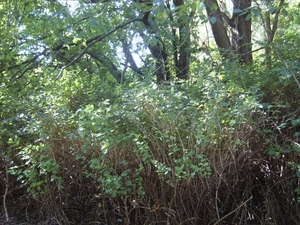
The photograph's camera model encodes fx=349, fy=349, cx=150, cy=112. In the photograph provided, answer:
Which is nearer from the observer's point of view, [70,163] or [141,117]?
[141,117]

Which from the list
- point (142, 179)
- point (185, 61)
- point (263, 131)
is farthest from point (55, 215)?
point (185, 61)

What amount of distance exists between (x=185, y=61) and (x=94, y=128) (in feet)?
14.5

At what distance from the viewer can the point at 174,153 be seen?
350 cm

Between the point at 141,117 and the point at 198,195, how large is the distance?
3.29ft

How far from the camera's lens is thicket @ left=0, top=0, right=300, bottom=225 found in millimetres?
3436

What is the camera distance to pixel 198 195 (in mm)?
3625

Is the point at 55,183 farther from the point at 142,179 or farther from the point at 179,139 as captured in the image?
the point at 179,139

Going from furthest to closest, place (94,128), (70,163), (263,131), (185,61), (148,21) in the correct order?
(185,61) → (148,21) → (70,163) → (263,131) → (94,128)

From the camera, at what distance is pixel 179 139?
11.4 feet

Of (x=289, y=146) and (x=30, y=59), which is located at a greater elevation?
(x=30, y=59)

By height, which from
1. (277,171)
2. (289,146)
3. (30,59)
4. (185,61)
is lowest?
(277,171)

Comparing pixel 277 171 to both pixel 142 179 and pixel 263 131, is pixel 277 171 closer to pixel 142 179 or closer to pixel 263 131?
pixel 263 131

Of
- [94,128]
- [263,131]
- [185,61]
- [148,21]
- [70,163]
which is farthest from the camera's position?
[185,61]

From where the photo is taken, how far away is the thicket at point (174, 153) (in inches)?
135
